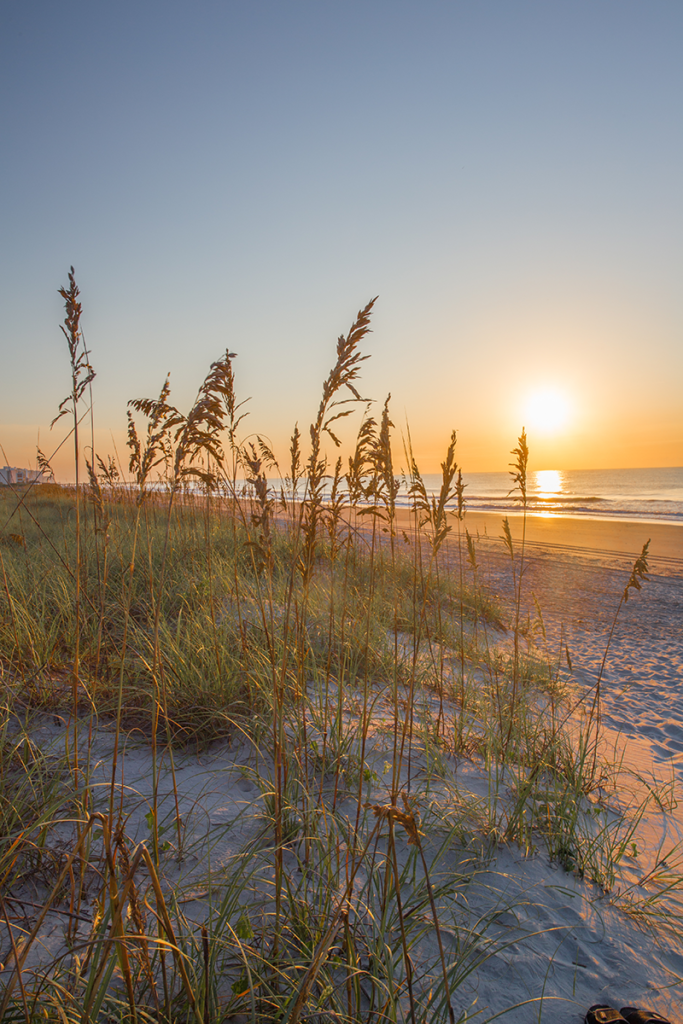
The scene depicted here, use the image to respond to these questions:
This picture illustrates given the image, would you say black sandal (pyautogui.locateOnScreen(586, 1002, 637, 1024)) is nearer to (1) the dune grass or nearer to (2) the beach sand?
(2) the beach sand

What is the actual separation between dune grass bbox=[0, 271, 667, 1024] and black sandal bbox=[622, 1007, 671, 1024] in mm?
450

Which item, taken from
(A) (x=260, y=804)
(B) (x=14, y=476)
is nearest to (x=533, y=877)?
(A) (x=260, y=804)

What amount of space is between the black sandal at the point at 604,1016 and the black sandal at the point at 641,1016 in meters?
0.02

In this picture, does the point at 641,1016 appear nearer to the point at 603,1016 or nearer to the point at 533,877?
the point at 603,1016

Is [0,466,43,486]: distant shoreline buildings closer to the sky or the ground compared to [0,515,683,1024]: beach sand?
closer to the sky

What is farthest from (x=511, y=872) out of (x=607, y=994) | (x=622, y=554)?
(x=622, y=554)

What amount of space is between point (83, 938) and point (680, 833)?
3.00 meters

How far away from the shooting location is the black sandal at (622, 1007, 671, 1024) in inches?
59.7

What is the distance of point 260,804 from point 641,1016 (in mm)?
1560

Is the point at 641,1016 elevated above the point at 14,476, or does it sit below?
below

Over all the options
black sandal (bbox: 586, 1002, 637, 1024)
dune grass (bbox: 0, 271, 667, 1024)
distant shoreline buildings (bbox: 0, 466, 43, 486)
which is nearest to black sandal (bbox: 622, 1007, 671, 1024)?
black sandal (bbox: 586, 1002, 637, 1024)

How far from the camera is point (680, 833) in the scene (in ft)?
8.80

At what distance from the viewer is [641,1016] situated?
1.54 metres

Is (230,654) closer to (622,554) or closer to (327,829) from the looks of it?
(327,829)
